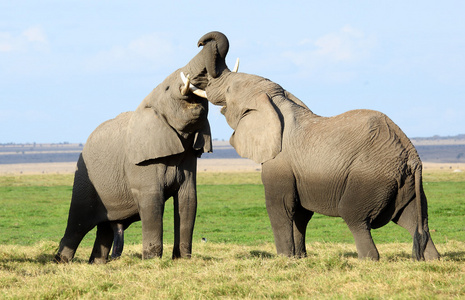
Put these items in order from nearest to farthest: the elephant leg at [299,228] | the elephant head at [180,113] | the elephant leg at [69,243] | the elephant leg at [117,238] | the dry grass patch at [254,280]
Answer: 1. the dry grass patch at [254,280]
2. the elephant leg at [299,228]
3. the elephant head at [180,113]
4. the elephant leg at [117,238]
5. the elephant leg at [69,243]

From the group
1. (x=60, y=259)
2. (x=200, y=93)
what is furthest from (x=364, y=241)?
(x=60, y=259)

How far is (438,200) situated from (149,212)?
18.6 m

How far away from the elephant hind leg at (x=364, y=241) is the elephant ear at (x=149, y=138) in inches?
102

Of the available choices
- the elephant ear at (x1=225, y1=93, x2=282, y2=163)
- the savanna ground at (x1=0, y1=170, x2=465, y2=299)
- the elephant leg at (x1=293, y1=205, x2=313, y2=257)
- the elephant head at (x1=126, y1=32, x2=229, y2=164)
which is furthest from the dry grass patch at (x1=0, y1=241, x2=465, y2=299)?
the elephant head at (x1=126, y1=32, x2=229, y2=164)

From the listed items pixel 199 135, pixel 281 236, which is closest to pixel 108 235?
pixel 199 135

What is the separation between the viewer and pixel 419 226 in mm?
7613

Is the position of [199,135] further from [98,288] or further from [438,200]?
[438,200]

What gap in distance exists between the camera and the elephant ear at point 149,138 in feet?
30.0

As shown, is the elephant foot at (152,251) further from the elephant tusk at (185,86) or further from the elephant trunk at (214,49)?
the elephant trunk at (214,49)

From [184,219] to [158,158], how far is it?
0.89m

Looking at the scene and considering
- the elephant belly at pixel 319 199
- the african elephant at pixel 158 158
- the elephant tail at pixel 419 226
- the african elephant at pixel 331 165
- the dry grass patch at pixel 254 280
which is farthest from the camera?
the african elephant at pixel 158 158

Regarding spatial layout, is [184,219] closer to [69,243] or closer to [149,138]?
[149,138]

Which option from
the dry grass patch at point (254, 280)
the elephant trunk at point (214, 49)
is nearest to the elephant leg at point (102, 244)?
the dry grass patch at point (254, 280)

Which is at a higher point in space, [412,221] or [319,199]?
[319,199]
